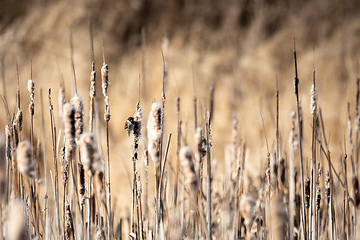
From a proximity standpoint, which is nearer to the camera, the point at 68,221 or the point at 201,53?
the point at 68,221

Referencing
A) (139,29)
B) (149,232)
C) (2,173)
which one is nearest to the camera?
(2,173)

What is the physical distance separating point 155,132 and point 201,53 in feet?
9.01

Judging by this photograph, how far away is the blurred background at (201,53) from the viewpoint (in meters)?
3.28

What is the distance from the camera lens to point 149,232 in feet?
3.49

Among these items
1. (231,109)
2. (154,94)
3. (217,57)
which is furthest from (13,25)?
(231,109)

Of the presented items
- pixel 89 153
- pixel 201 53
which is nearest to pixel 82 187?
pixel 89 153

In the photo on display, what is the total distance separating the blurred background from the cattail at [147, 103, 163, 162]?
2.37 metres

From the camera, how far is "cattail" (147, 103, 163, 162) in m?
0.82

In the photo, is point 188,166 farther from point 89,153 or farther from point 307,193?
point 307,193

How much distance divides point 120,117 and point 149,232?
7.80ft

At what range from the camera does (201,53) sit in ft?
11.5

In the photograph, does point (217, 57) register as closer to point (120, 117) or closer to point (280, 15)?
point (280, 15)

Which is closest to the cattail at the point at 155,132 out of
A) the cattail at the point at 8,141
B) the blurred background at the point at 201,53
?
the cattail at the point at 8,141

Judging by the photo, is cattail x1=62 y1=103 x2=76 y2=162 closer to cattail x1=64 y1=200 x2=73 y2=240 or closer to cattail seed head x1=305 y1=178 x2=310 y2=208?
cattail x1=64 y1=200 x2=73 y2=240
